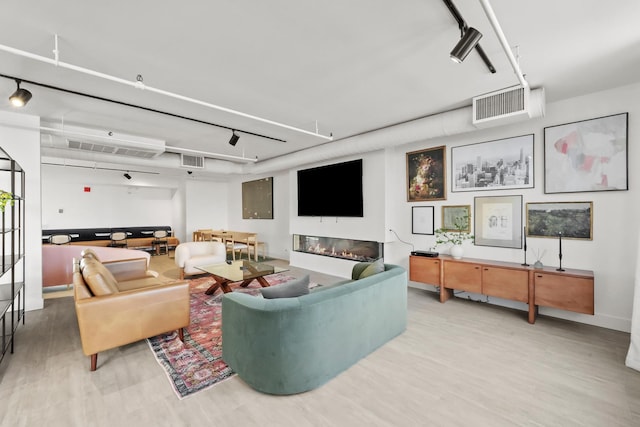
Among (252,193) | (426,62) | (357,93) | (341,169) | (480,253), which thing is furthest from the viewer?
(252,193)

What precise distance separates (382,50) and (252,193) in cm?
773

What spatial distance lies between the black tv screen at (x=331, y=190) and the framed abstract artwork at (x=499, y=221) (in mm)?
2210

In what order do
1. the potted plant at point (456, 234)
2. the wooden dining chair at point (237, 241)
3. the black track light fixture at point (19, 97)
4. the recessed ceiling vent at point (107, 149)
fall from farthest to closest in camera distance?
the wooden dining chair at point (237, 241) < the recessed ceiling vent at point (107, 149) < the potted plant at point (456, 234) < the black track light fixture at point (19, 97)

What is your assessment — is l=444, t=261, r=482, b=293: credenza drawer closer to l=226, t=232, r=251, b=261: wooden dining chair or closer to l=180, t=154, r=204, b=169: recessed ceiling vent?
l=226, t=232, r=251, b=261: wooden dining chair

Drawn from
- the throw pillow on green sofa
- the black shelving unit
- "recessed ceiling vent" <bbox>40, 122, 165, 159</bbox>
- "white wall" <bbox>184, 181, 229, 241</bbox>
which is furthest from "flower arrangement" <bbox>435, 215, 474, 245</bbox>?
"white wall" <bbox>184, 181, 229, 241</bbox>

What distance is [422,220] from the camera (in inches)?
205

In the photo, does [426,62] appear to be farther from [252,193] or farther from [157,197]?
[157,197]

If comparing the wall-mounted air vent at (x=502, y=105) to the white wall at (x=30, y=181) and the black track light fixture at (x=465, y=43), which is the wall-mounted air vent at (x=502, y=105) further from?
the white wall at (x=30, y=181)

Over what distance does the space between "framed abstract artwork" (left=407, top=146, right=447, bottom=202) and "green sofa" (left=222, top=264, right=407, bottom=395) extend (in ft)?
9.86

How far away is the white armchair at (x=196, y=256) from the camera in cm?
579

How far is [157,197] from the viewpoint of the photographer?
1144 cm

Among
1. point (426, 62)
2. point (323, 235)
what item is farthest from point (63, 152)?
point (426, 62)

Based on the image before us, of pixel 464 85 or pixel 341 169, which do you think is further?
pixel 341 169

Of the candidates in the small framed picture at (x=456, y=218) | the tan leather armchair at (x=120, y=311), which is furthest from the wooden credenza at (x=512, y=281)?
the tan leather armchair at (x=120, y=311)
